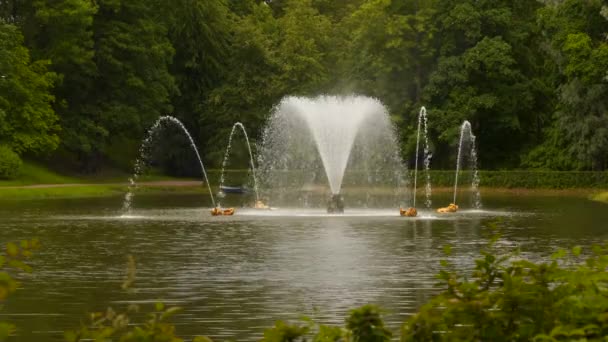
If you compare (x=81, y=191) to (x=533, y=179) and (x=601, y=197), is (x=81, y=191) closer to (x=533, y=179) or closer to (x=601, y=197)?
(x=533, y=179)

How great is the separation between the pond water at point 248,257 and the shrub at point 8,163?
17.1 m

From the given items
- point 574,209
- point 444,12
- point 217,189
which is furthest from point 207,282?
point 444,12

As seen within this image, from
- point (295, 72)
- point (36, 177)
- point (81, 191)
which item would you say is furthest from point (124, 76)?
point (81, 191)

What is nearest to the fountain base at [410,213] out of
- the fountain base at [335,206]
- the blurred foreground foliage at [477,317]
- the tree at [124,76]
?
the fountain base at [335,206]

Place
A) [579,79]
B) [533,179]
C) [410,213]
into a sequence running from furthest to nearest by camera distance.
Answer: [533,179], [579,79], [410,213]

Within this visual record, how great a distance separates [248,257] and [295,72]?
57.7 metres

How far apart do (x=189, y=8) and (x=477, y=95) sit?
24.7m

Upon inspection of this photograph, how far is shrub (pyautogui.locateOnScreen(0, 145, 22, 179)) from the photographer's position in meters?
65.2

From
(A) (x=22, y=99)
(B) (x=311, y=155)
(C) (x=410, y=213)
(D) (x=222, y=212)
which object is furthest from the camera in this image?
(B) (x=311, y=155)

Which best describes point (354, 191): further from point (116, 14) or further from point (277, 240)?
point (277, 240)

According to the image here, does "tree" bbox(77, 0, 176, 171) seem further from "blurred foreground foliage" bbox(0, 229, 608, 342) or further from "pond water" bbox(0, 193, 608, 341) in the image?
"blurred foreground foliage" bbox(0, 229, 608, 342)

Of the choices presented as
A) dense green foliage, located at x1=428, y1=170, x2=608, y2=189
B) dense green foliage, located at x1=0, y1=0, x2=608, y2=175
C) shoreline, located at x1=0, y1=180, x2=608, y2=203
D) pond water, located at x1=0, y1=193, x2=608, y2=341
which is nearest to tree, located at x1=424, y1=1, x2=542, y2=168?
dense green foliage, located at x1=0, y1=0, x2=608, y2=175

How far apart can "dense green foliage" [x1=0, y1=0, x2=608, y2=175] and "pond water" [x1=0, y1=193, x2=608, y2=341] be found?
21150mm

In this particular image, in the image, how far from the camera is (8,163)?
6531 centimetres
